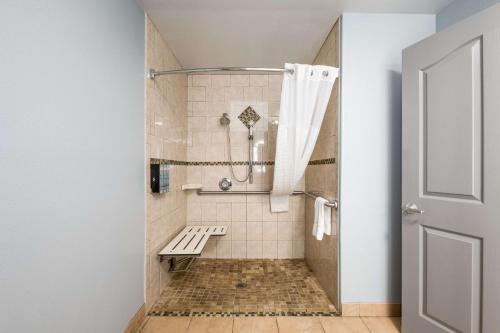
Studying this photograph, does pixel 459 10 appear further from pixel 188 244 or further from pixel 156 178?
pixel 188 244

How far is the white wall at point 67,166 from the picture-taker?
0.79m

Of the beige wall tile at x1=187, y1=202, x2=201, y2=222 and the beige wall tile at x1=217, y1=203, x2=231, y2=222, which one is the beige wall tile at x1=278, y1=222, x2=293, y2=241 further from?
the beige wall tile at x1=187, y1=202, x2=201, y2=222

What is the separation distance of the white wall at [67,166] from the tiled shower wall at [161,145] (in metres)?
0.21

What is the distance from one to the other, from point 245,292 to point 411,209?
1.49 m

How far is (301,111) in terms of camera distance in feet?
5.71

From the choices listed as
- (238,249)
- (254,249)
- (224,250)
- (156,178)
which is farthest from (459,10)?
(224,250)

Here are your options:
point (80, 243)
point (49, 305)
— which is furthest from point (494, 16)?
point (49, 305)

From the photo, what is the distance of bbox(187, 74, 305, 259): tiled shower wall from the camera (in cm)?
290

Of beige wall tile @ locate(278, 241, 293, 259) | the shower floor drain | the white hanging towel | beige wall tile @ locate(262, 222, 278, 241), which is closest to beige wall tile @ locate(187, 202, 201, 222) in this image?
beige wall tile @ locate(262, 222, 278, 241)

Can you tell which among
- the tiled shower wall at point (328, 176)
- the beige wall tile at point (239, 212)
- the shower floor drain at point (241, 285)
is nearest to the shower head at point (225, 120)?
the beige wall tile at point (239, 212)

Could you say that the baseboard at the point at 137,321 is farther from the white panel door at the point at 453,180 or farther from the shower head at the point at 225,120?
the shower head at the point at 225,120

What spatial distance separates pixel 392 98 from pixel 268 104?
143 cm

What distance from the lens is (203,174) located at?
2.93 meters

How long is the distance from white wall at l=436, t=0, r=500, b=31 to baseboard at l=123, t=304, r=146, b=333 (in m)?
3.02
